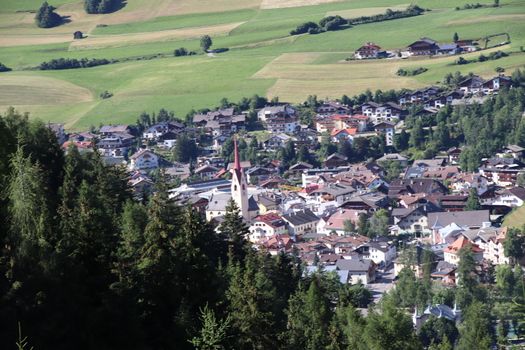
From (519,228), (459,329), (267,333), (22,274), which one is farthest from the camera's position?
(519,228)

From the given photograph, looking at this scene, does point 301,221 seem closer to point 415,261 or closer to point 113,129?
point 415,261

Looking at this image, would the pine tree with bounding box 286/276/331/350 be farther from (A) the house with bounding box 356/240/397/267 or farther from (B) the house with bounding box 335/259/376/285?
(A) the house with bounding box 356/240/397/267

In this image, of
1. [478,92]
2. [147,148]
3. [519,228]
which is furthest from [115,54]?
[519,228]

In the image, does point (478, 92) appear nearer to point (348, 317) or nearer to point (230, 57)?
point (230, 57)

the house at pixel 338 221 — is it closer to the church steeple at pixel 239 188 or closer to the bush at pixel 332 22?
the church steeple at pixel 239 188

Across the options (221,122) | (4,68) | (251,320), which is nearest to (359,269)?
(251,320)

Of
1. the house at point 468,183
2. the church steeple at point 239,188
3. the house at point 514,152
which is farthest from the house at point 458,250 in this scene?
the house at point 514,152

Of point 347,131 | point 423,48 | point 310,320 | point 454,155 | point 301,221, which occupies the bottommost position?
point 454,155
